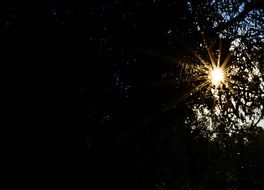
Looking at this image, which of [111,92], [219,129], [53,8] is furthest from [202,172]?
[53,8]

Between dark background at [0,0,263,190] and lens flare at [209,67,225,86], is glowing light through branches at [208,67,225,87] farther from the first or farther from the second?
dark background at [0,0,263,190]

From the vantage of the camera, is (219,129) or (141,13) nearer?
(141,13)

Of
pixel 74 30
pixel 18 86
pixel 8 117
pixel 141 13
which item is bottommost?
pixel 8 117

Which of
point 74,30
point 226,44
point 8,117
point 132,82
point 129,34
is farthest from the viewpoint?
point 226,44

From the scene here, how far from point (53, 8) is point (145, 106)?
4.37m

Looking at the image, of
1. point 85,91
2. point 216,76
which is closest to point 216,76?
point 216,76

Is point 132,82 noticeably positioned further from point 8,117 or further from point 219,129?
point 219,129

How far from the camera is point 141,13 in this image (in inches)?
449

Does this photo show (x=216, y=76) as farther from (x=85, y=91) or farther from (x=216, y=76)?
(x=85, y=91)

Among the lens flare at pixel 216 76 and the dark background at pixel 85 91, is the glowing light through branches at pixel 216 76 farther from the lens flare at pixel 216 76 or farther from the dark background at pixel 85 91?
the dark background at pixel 85 91

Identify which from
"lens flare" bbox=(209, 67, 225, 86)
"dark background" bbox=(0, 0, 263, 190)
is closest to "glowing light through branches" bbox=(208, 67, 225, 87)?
"lens flare" bbox=(209, 67, 225, 86)

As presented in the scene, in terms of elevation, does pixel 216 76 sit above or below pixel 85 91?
above

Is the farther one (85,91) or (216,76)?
(216,76)

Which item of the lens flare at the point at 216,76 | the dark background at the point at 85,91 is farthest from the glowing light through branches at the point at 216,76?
the dark background at the point at 85,91
